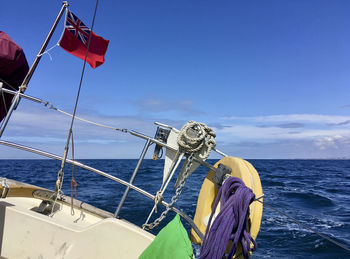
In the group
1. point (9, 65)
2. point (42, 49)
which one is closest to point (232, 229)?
point (42, 49)

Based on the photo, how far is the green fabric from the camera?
194 centimetres

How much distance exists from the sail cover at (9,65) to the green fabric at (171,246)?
2862mm

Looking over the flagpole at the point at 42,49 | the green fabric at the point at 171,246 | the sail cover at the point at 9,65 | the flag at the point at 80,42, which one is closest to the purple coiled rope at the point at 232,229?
the green fabric at the point at 171,246

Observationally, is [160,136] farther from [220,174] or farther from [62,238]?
[62,238]

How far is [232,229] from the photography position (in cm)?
203

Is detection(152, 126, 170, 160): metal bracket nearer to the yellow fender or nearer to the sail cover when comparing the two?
the yellow fender

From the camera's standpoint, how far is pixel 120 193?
9383mm

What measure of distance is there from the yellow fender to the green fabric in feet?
2.06

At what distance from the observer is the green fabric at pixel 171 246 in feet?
6.36

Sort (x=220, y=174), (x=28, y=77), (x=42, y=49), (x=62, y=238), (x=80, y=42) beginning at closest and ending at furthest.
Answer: (x=62, y=238)
(x=220, y=174)
(x=28, y=77)
(x=42, y=49)
(x=80, y=42)

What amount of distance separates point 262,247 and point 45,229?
4625mm

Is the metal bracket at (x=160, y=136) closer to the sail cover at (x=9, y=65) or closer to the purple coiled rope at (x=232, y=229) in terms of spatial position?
the purple coiled rope at (x=232, y=229)

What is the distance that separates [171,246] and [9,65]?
135 inches

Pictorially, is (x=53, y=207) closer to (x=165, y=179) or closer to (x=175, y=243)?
(x=165, y=179)
